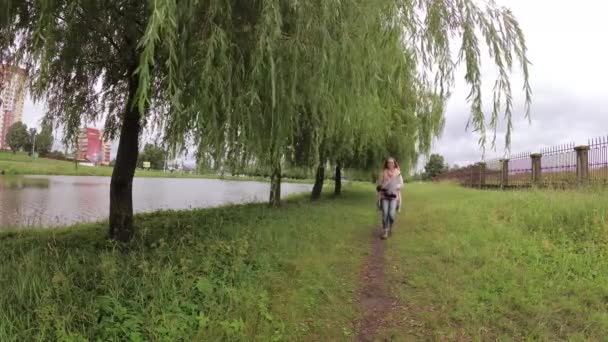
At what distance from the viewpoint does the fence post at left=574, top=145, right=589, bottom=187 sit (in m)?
11.5

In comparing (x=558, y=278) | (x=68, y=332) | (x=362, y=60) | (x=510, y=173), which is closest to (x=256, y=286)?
(x=68, y=332)

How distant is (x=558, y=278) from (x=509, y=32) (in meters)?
2.86

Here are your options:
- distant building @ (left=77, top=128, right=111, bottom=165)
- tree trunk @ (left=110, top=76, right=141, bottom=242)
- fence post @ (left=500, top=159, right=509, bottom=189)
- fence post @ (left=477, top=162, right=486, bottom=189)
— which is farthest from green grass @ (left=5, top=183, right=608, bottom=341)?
fence post @ (left=477, top=162, right=486, bottom=189)

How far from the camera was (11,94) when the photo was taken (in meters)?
5.99

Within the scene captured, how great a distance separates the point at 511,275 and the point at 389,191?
11.1 feet

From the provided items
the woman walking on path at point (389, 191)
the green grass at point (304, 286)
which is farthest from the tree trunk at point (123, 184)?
the woman walking on path at point (389, 191)

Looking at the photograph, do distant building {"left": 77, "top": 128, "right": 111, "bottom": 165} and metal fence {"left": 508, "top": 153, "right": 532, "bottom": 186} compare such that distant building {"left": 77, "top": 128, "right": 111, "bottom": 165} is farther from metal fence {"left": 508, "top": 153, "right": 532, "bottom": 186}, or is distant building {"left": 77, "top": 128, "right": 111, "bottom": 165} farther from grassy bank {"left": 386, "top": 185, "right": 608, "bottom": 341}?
metal fence {"left": 508, "top": 153, "right": 532, "bottom": 186}

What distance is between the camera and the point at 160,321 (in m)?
3.38

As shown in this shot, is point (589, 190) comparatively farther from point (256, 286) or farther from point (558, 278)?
point (256, 286)

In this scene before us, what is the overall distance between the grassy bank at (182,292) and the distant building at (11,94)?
2156 millimetres

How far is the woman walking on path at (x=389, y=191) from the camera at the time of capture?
8.01 meters

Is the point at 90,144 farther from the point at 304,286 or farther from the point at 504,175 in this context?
the point at 504,175

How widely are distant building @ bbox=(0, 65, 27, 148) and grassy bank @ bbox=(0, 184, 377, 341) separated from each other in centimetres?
216

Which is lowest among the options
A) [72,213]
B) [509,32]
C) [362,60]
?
[72,213]
